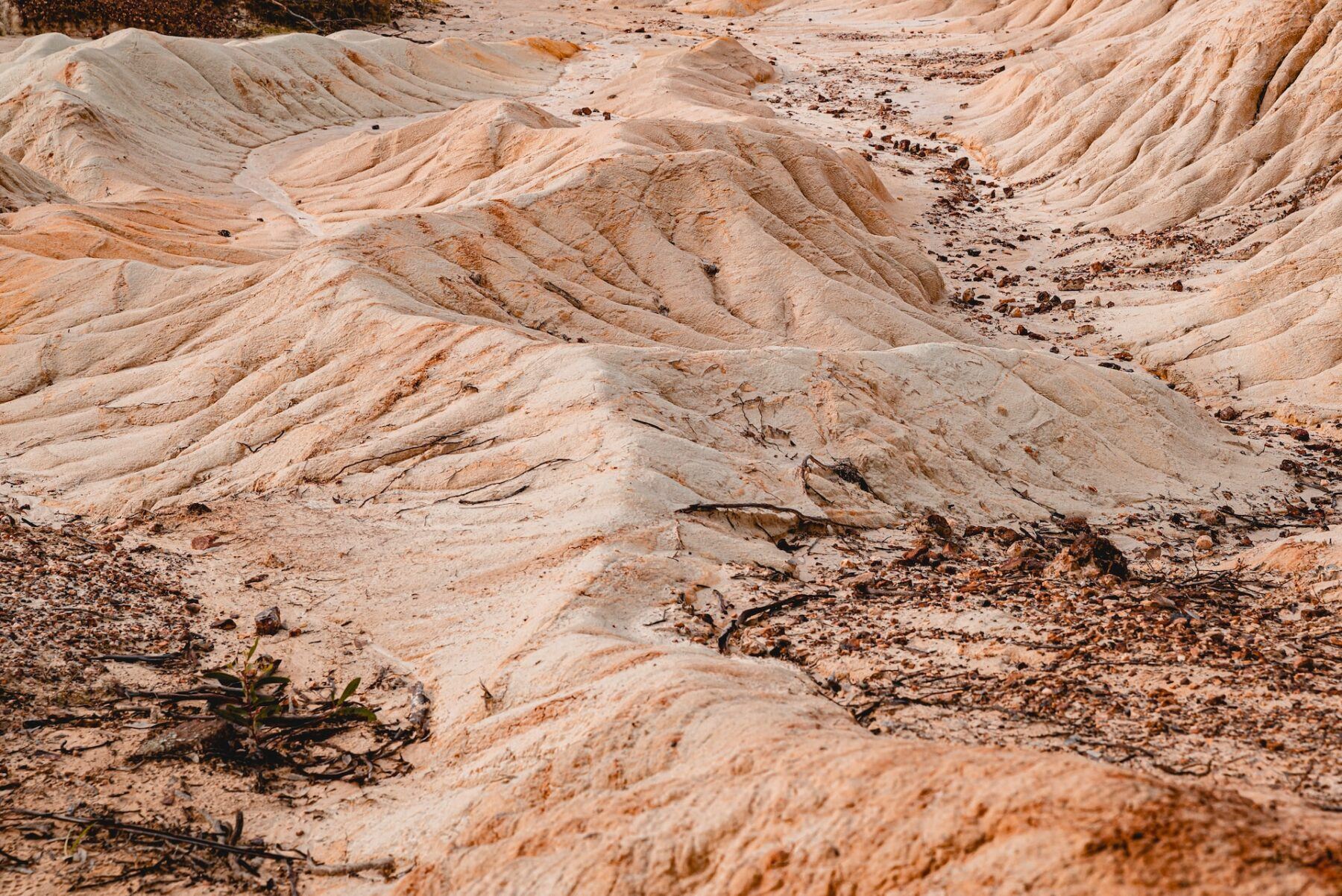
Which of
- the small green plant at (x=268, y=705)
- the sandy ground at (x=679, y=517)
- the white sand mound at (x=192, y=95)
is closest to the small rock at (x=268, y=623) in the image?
the sandy ground at (x=679, y=517)

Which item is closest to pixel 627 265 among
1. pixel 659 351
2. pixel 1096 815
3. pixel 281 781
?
pixel 659 351

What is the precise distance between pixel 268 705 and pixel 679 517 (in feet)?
7.75

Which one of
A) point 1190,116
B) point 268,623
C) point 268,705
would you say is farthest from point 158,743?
point 1190,116

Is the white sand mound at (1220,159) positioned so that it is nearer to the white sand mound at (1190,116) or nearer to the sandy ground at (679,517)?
the white sand mound at (1190,116)

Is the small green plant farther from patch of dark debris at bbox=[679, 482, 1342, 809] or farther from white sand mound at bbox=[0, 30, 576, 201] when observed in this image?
white sand mound at bbox=[0, 30, 576, 201]

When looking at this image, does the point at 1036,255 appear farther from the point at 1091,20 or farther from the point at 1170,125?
the point at 1091,20

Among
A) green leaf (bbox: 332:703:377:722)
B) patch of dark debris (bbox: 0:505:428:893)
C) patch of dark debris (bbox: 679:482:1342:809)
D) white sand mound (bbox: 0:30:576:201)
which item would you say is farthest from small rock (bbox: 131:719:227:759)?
white sand mound (bbox: 0:30:576:201)

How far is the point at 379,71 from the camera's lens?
2534cm

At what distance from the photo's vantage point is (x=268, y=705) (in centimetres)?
416

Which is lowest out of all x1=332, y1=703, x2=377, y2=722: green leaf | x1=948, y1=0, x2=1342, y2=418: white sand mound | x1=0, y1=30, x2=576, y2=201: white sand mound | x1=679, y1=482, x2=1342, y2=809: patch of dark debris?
x1=0, y1=30, x2=576, y2=201: white sand mound

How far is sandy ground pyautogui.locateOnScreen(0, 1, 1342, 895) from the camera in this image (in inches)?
110

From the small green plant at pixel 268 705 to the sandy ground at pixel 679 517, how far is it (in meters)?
0.19

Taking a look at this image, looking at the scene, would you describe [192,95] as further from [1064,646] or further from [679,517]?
[1064,646]

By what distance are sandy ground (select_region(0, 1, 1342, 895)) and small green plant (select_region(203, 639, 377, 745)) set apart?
195 mm
